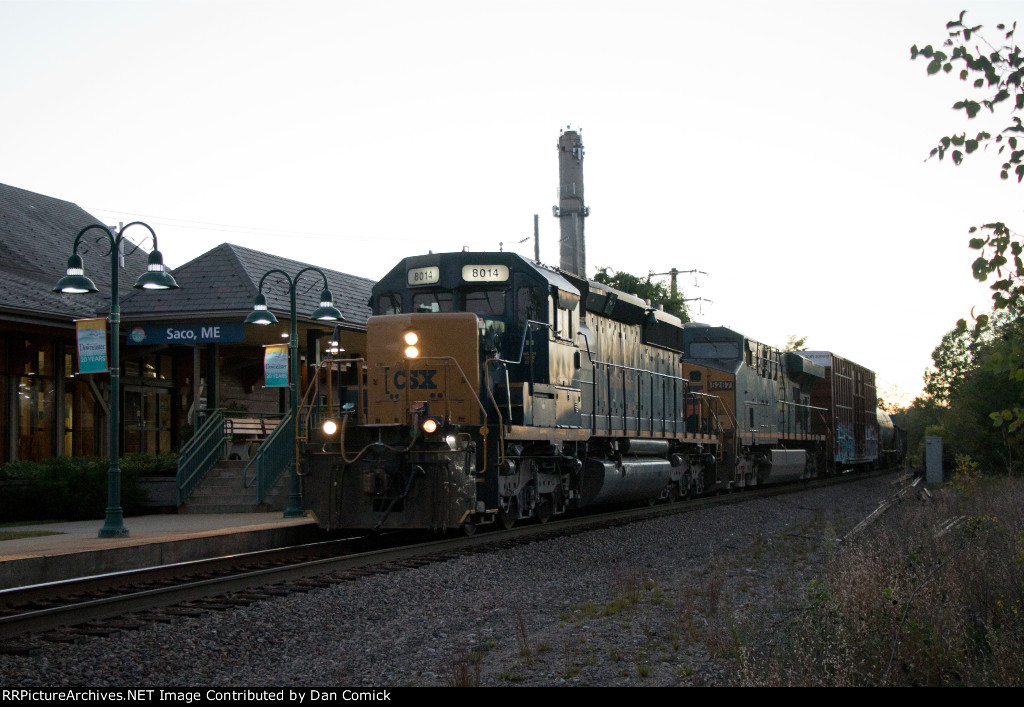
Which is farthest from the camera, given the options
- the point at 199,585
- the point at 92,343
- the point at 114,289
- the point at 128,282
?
the point at 128,282

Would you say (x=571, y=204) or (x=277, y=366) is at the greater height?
(x=571, y=204)

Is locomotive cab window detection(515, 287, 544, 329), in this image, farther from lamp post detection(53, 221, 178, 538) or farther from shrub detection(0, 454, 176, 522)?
shrub detection(0, 454, 176, 522)

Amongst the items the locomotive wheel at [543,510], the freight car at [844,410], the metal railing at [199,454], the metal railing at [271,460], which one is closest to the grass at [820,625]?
the locomotive wheel at [543,510]

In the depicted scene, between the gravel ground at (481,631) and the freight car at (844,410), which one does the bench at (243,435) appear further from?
the freight car at (844,410)

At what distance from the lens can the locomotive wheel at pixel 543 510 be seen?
1414 centimetres

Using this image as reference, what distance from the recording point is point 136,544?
11.1m

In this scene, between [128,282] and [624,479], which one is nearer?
[624,479]

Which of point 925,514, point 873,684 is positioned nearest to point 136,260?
point 925,514

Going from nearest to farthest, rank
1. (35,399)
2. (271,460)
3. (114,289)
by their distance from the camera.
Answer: (114,289), (271,460), (35,399)

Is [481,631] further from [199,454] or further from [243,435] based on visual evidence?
[243,435]

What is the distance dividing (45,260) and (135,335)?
4275mm

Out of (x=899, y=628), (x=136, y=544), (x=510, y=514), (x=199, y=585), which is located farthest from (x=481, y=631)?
(x=510, y=514)
